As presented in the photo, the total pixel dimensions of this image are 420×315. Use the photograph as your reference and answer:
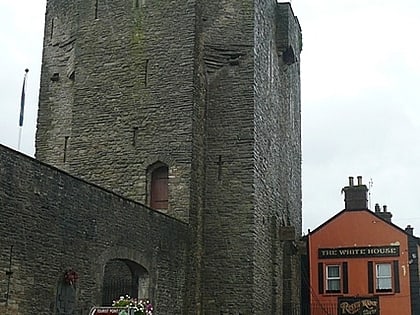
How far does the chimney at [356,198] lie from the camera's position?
32688 mm

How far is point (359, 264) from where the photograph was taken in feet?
105

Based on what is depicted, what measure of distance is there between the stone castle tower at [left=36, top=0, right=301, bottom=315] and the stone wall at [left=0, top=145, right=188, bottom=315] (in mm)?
2583

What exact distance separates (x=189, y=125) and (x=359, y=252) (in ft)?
34.8

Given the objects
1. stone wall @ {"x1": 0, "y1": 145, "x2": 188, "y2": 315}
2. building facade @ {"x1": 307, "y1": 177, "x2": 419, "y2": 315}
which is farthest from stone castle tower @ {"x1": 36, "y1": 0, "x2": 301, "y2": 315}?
building facade @ {"x1": 307, "y1": 177, "x2": 419, "y2": 315}

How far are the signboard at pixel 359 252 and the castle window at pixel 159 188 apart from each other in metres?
9.85

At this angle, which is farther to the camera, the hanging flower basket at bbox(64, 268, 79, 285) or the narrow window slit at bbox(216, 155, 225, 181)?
the narrow window slit at bbox(216, 155, 225, 181)

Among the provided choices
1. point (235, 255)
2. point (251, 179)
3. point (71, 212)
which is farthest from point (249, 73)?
point (71, 212)

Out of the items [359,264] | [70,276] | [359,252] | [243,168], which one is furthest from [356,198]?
[70,276]

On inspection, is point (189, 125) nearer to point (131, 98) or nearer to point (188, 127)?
point (188, 127)

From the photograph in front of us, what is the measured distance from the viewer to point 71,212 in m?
18.2

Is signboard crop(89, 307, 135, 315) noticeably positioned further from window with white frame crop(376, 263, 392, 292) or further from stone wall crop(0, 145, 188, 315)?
window with white frame crop(376, 263, 392, 292)

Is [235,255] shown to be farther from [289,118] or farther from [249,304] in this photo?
[289,118]

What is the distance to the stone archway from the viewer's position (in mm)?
21219

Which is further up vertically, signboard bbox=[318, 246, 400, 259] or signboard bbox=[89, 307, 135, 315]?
signboard bbox=[318, 246, 400, 259]
